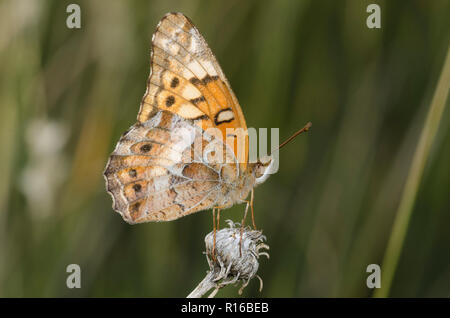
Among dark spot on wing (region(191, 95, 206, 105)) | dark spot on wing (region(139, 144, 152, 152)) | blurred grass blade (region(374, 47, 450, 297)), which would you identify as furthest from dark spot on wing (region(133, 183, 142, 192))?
blurred grass blade (region(374, 47, 450, 297))

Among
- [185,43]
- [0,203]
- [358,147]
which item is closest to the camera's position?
[185,43]

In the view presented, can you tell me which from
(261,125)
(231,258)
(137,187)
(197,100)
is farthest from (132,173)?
(261,125)

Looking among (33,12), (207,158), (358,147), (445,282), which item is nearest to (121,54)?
(33,12)

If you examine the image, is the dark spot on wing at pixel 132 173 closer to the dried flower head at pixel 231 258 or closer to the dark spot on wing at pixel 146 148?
the dark spot on wing at pixel 146 148

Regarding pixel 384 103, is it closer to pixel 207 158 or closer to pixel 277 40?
pixel 277 40

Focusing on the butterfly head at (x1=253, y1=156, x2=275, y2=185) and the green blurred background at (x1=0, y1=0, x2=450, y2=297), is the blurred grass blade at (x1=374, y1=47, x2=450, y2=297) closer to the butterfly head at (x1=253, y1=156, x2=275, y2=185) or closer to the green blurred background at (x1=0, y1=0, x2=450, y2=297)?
the butterfly head at (x1=253, y1=156, x2=275, y2=185)

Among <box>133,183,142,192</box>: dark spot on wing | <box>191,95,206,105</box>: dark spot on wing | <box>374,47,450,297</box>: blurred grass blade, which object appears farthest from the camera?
<box>191,95,206,105</box>: dark spot on wing

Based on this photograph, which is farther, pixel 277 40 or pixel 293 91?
pixel 293 91
